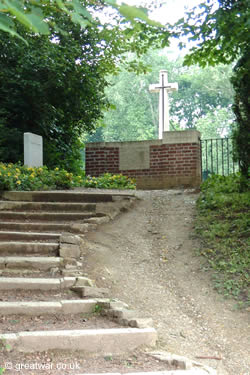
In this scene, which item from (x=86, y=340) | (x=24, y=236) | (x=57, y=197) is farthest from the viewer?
(x=57, y=197)

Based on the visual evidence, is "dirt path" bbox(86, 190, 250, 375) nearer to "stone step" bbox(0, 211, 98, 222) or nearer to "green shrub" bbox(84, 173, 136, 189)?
"stone step" bbox(0, 211, 98, 222)

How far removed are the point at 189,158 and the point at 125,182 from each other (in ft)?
Result: 6.78

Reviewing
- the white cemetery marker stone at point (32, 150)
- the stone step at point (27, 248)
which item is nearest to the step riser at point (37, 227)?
the stone step at point (27, 248)

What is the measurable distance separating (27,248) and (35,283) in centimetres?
102

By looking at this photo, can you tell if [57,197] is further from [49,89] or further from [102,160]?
[49,89]

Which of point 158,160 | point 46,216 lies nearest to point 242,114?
point 46,216

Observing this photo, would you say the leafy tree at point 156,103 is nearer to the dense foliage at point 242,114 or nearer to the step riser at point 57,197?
the dense foliage at point 242,114

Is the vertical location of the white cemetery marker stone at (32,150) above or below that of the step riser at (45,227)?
above

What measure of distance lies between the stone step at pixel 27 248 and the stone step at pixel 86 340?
208 centimetres

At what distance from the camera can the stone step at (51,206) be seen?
24.9 ft

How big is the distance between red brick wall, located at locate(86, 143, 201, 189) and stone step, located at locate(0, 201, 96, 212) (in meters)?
4.88

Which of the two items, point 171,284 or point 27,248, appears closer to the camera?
point 171,284

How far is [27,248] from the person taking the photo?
5.80 metres

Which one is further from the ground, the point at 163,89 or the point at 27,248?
the point at 163,89
